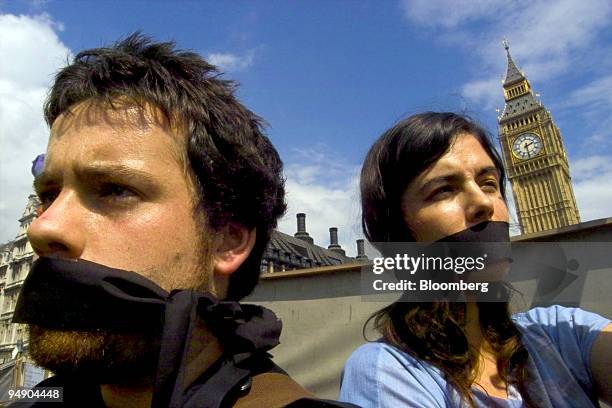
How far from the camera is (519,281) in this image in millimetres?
1848

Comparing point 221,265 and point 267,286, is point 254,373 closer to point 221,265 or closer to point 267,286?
point 221,265

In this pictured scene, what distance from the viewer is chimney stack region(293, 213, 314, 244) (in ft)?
152

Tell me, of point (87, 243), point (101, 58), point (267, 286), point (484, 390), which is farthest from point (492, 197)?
point (267, 286)

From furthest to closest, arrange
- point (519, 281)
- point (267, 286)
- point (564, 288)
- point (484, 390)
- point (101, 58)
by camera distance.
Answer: point (267, 286)
point (519, 281)
point (564, 288)
point (101, 58)
point (484, 390)

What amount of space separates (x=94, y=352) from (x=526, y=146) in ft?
188

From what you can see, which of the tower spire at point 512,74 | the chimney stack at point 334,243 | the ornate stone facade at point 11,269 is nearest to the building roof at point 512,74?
the tower spire at point 512,74

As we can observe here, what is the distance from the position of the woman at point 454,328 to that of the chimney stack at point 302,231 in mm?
44767

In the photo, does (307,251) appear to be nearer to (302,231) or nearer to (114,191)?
(302,231)

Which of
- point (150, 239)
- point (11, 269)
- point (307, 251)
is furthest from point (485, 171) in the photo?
point (307, 251)

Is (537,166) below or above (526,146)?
below

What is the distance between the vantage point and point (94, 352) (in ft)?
2.69

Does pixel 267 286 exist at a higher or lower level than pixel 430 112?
lower

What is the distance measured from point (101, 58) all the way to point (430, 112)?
1.02 meters

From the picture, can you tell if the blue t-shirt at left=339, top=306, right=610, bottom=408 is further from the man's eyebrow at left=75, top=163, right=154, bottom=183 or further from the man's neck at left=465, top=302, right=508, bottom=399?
the man's eyebrow at left=75, top=163, right=154, bottom=183
